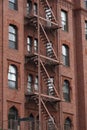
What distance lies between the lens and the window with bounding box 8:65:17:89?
1882 inches

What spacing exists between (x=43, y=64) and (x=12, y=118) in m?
6.25

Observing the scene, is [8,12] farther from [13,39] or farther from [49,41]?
[49,41]

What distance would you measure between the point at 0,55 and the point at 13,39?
282cm

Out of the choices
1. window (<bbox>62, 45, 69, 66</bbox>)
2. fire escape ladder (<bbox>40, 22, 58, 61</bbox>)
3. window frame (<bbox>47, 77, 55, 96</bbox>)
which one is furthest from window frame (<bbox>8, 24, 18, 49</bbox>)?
window (<bbox>62, 45, 69, 66</bbox>)

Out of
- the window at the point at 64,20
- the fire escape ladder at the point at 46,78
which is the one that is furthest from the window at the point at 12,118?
the window at the point at 64,20

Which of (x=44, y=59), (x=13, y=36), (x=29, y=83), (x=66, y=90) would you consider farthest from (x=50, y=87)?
(x=13, y=36)

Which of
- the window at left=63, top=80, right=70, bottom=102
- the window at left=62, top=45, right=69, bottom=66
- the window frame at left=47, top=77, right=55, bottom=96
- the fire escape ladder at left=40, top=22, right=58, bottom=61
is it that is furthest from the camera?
the window at left=62, top=45, right=69, bottom=66

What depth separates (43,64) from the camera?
50.8m

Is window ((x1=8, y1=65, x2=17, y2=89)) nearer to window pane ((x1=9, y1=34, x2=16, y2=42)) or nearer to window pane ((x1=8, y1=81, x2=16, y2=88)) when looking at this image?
window pane ((x1=8, y1=81, x2=16, y2=88))

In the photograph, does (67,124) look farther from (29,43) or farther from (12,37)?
(12,37)

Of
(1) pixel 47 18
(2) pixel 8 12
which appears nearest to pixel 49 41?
(1) pixel 47 18

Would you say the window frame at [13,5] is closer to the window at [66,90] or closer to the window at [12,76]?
the window at [12,76]

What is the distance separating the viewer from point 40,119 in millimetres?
49281

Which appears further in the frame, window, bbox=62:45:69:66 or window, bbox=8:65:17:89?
window, bbox=62:45:69:66
